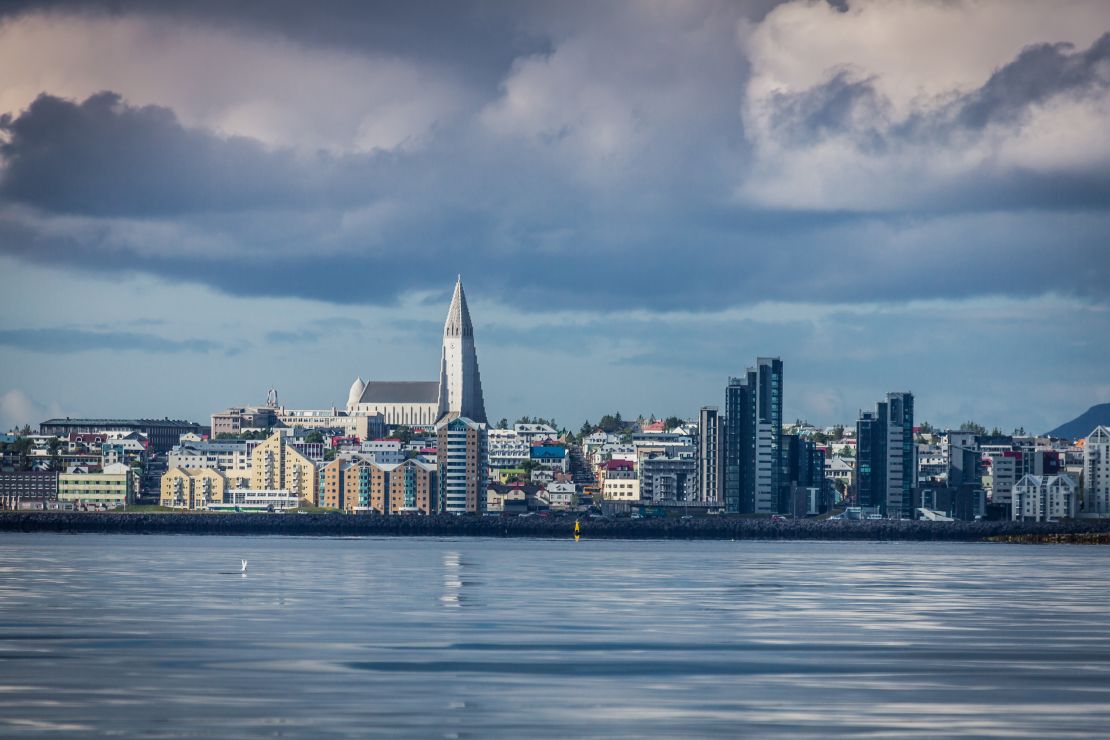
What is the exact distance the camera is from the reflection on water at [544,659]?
92.0 feet

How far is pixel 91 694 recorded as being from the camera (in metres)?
30.3

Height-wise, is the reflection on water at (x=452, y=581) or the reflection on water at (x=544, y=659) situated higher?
the reflection on water at (x=544, y=659)

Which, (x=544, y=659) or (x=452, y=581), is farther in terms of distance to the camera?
(x=452, y=581)

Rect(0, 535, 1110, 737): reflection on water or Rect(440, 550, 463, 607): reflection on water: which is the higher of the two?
Rect(0, 535, 1110, 737): reflection on water

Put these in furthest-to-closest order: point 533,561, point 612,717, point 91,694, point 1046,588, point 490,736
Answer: point 533,561 → point 1046,588 → point 91,694 → point 612,717 → point 490,736

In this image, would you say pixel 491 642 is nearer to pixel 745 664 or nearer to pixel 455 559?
pixel 745 664

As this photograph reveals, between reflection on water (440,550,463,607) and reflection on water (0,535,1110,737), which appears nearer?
reflection on water (0,535,1110,737)

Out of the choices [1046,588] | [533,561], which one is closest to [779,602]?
[1046,588]

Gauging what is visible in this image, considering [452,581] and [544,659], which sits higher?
[544,659]

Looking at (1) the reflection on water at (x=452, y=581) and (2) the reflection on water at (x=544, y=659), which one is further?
(1) the reflection on water at (x=452, y=581)

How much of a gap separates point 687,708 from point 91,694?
30.5ft

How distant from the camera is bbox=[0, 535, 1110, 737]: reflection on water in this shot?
28047mm

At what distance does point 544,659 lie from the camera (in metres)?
37.0

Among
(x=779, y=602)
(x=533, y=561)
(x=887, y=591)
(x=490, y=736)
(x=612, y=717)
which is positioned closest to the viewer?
(x=490, y=736)
